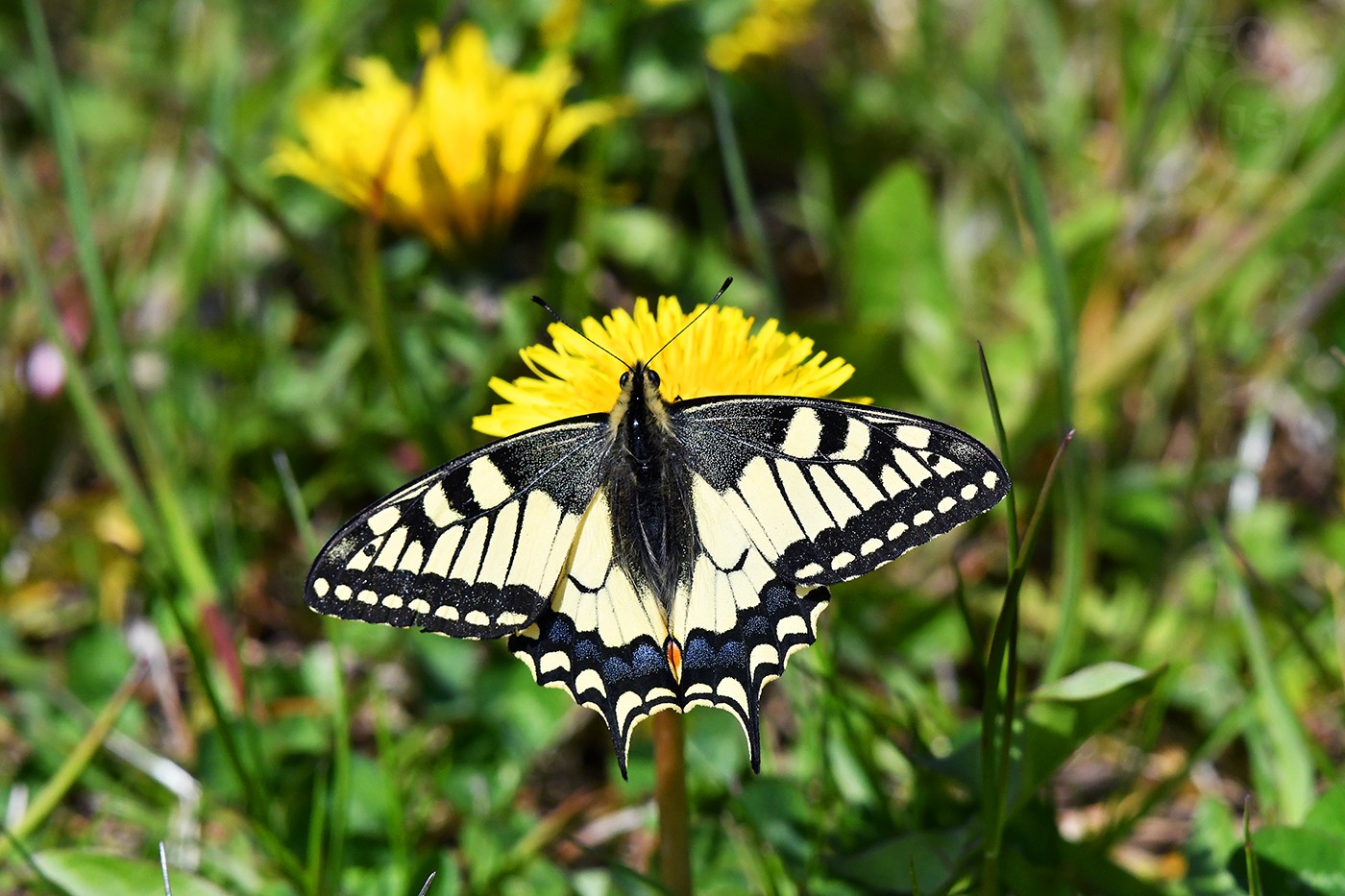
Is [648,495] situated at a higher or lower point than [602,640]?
higher

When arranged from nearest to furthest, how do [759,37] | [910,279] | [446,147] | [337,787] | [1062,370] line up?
[337,787] → [1062,370] → [446,147] → [910,279] → [759,37]

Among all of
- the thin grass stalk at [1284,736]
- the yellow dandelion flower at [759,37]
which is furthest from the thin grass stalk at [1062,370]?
the yellow dandelion flower at [759,37]

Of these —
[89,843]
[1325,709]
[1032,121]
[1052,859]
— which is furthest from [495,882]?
[1032,121]

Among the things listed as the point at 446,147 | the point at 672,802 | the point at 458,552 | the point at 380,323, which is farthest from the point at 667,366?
the point at 446,147

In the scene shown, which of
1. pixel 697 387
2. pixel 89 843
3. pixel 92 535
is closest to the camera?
pixel 697 387

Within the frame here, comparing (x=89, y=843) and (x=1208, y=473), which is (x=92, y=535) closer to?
(x=89, y=843)

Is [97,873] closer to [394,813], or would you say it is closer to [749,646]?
[394,813]
